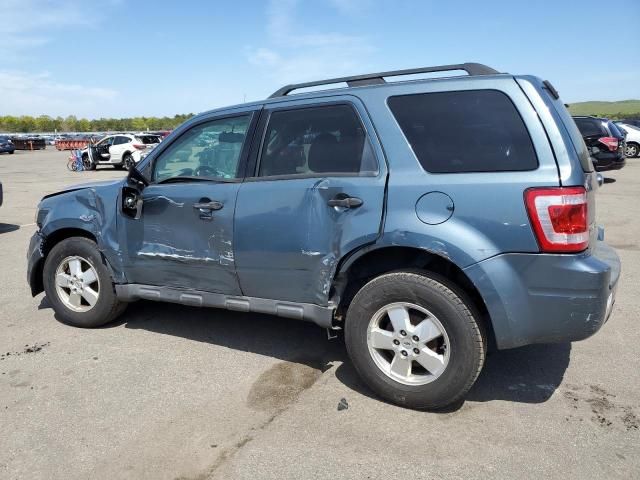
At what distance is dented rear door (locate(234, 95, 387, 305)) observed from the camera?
3281mm

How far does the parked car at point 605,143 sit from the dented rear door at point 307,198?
13.3m

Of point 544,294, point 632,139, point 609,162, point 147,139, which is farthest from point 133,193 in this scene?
point 632,139

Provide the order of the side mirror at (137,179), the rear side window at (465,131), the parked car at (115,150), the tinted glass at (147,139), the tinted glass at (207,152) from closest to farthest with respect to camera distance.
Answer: the rear side window at (465,131), the tinted glass at (207,152), the side mirror at (137,179), the parked car at (115,150), the tinted glass at (147,139)

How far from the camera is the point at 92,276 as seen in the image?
453 centimetres

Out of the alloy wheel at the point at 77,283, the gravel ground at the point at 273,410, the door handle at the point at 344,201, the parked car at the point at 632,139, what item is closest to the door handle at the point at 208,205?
the door handle at the point at 344,201

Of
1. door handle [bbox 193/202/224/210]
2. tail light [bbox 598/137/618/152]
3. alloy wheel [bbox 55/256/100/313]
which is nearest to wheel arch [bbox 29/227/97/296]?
alloy wheel [bbox 55/256/100/313]

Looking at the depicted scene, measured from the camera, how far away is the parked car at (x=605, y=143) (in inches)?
576

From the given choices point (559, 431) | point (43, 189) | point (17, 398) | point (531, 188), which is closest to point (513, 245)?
point (531, 188)

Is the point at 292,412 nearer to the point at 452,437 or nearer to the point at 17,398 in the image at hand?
the point at 452,437

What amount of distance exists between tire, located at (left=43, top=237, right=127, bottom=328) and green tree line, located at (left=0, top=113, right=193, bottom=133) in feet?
233

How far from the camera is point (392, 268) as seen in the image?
3.36 metres

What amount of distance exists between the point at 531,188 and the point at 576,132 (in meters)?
0.64

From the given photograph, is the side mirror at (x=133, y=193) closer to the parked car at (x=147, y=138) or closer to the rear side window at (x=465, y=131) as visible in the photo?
the rear side window at (x=465, y=131)

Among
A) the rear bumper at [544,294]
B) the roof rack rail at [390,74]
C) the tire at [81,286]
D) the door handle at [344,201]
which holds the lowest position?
the tire at [81,286]
